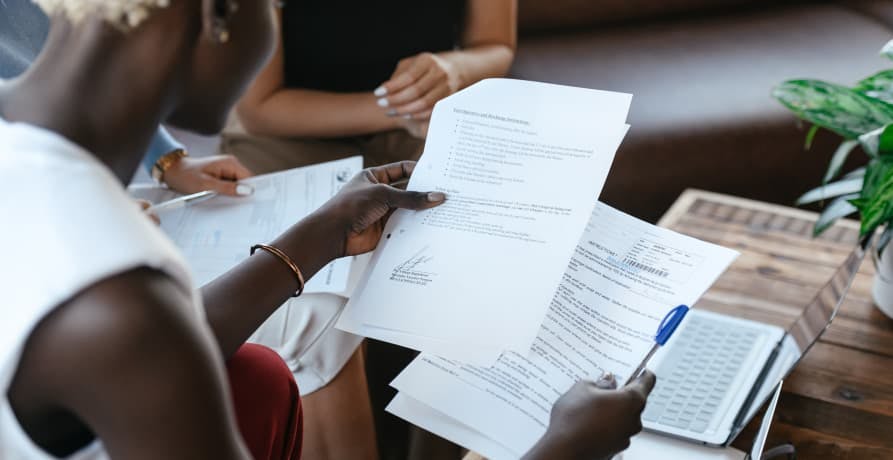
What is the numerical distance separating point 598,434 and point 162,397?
382 millimetres

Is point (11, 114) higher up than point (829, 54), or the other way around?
point (11, 114)

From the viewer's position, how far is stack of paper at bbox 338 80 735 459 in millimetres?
860

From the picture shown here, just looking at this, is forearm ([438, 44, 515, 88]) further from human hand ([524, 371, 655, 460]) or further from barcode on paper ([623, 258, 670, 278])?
human hand ([524, 371, 655, 460])

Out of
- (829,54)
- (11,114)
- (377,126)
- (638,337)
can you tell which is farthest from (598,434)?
(829,54)

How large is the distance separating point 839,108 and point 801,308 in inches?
10.5

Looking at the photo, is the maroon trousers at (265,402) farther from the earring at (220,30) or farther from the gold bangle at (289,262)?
the earring at (220,30)

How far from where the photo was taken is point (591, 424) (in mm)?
791

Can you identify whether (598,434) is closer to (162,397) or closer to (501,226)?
(501,226)

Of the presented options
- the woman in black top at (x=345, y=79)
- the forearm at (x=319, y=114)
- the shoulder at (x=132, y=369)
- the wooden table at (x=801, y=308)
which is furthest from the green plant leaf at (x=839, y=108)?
the shoulder at (x=132, y=369)

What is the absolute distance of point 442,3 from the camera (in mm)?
1645

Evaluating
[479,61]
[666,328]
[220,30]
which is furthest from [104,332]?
[479,61]

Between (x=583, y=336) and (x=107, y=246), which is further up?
(x=107, y=246)

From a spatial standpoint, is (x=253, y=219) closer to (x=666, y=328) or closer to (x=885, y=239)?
(x=666, y=328)

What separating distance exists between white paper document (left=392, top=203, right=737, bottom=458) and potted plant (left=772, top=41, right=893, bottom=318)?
0.34 metres
